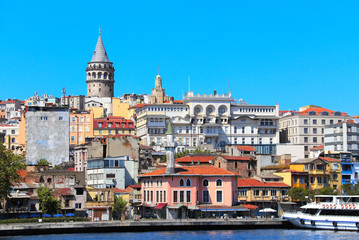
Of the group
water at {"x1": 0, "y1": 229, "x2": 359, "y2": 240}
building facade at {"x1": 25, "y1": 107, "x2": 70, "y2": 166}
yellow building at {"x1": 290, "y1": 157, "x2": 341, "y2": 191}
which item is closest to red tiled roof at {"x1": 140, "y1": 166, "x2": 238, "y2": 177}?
water at {"x1": 0, "y1": 229, "x2": 359, "y2": 240}

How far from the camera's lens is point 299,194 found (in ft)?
303

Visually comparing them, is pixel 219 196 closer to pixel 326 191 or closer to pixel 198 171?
pixel 198 171

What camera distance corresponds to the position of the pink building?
84000mm

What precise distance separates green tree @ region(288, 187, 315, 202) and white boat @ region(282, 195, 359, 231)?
873 centimetres

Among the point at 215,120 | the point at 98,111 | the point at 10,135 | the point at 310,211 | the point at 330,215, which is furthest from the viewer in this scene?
the point at 98,111

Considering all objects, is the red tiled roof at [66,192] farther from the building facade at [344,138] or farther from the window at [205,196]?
the building facade at [344,138]

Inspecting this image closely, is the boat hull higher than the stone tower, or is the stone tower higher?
the stone tower

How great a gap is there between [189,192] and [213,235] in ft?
39.8

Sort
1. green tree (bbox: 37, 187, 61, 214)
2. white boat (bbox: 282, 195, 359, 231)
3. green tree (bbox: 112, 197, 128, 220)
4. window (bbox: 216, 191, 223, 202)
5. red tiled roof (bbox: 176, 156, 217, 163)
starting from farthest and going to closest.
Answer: red tiled roof (bbox: 176, 156, 217, 163) < window (bbox: 216, 191, 223, 202) < green tree (bbox: 112, 197, 128, 220) < green tree (bbox: 37, 187, 61, 214) < white boat (bbox: 282, 195, 359, 231)

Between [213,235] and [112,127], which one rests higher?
[112,127]

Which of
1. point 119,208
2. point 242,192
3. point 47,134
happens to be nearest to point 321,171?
point 242,192

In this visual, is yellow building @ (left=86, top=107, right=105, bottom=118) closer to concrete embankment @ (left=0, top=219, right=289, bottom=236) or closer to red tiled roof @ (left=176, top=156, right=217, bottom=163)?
red tiled roof @ (left=176, top=156, right=217, bottom=163)

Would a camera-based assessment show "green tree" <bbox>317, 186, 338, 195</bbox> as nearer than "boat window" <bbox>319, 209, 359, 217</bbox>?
No

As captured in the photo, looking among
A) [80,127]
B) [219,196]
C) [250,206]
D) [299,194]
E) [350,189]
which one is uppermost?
[80,127]
